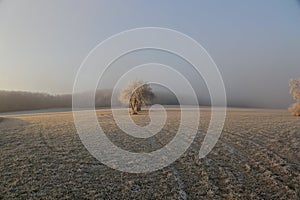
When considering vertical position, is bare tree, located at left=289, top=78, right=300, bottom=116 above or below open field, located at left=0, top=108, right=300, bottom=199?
above

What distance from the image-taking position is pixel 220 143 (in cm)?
1719

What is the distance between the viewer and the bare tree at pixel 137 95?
150 ft

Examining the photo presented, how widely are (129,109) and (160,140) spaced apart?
27.8 metres

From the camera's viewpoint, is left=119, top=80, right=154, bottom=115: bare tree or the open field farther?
left=119, top=80, right=154, bottom=115: bare tree

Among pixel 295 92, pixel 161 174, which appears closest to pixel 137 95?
pixel 295 92

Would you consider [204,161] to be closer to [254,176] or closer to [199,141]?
[254,176]

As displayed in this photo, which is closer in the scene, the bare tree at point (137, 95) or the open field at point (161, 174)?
→ the open field at point (161, 174)

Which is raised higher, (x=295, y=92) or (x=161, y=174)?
(x=295, y=92)

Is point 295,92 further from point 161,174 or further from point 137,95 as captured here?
point 161,174

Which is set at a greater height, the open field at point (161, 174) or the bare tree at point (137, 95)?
the bare tree at point (137, 95)

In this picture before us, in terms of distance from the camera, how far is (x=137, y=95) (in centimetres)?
4584

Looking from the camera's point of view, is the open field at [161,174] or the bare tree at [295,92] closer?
the open field at [161,174]

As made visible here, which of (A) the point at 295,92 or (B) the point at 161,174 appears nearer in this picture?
(B) the point at 161,174

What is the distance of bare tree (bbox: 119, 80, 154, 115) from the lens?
45.8 metres
